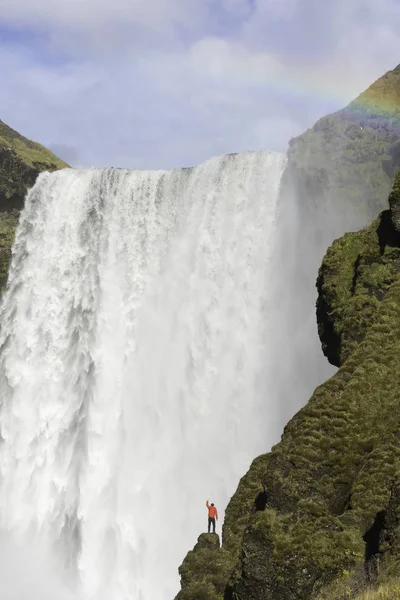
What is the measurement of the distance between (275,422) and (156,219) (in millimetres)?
14208

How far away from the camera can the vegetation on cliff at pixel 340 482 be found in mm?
10266

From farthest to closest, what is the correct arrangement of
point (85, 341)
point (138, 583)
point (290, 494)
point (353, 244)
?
point (85, 341), point (138, 583), point (353, 244), point (290, 494)

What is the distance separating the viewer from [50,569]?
31734mm

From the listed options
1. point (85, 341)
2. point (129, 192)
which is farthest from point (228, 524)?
point (129, 192)

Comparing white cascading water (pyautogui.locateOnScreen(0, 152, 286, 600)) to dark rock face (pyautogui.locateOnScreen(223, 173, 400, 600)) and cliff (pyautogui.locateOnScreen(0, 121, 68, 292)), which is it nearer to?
cliff (pyautogui.locateOnScreen(0, 121, 68, 292))

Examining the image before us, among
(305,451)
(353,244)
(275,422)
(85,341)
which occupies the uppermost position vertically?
(85,341)

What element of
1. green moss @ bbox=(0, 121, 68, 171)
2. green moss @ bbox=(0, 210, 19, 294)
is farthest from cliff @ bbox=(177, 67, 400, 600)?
green moss @ bbox=(0, 121, 68, 171)

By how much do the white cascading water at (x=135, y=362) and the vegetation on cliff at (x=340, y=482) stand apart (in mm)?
15100

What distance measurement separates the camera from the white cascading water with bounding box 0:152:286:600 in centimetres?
3116

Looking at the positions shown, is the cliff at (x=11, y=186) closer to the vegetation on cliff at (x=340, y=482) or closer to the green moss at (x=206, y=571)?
the vegetation on cliff at (x=340, y=482)

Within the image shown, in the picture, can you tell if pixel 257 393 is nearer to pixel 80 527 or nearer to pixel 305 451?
pixel 80 527

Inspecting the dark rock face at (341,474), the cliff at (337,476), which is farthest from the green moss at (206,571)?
the dark rock face at (341,474)

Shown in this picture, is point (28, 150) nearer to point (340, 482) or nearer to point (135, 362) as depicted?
point (135, 362)

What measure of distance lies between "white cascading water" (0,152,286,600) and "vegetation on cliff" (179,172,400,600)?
49.5 feet
